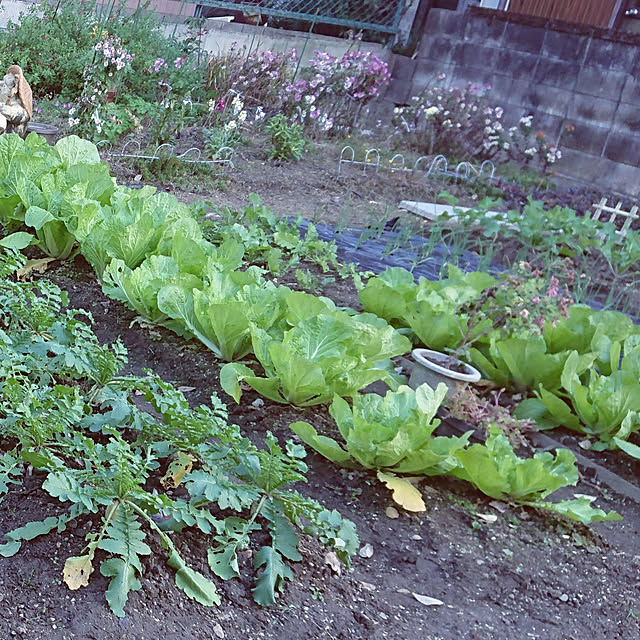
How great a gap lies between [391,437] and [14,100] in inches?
150

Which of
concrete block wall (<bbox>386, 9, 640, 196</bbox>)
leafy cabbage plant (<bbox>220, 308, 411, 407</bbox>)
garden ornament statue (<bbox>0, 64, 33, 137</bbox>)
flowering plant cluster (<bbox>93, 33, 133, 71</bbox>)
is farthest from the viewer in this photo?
concrete block wall (<bbox>386, 9, 640, 196</bbox>)

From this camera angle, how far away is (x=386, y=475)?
2.43 meters

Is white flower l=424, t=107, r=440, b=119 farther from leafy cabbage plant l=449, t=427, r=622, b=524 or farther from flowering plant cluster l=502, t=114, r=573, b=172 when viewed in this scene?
leafy cabbage plant l=449, t=427, r=622, b=524

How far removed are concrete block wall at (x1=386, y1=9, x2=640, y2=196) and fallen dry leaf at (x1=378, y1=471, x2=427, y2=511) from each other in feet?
22.0

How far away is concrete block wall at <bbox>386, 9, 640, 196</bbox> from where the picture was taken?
8383 millimetres

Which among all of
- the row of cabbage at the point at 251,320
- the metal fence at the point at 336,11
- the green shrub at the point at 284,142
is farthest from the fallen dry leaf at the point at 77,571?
the metal fence at the point at 336,11

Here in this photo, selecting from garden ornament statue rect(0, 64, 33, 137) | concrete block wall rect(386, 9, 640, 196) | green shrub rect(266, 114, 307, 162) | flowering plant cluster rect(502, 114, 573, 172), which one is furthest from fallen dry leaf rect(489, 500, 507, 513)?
flowering plant cluster rect(502, 114, 573, 172)

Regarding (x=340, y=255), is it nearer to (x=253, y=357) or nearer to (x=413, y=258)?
(x=413, y=258)

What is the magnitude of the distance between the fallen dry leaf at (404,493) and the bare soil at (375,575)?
45 millimetres

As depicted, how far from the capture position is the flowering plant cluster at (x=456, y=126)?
28.7 ft

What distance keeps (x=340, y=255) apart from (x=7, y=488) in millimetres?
3251

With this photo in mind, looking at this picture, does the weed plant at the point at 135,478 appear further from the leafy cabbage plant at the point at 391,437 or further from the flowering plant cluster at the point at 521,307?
the flowering plant cluster at the point at 521,307

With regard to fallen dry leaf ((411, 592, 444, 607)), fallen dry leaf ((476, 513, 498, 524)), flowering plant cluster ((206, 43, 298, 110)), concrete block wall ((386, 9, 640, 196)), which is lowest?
fallen dry leaf ((411, 592, 444, 607))

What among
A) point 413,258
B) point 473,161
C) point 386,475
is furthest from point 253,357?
point 473,161
